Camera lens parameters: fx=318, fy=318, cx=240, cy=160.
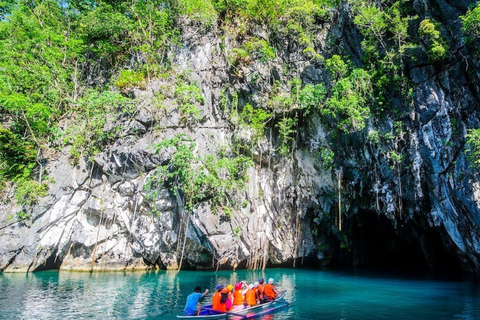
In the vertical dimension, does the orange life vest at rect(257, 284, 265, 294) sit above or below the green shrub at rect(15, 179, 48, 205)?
below

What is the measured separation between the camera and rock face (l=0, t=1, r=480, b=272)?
14.3 meters

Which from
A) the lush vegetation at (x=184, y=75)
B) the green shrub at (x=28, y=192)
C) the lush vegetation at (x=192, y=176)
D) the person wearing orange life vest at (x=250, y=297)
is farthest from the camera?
the lush vegetation at (x=192, y=176)

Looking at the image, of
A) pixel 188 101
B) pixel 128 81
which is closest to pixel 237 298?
pixel 188 101

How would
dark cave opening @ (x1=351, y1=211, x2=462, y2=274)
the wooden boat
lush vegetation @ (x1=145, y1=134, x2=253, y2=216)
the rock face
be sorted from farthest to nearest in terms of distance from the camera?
dark cave opening @ (x1=351, y1=211, x2=462, y2=274) < lush vegetation @ (x1=145, y1=134, x2=253, y2=216) < the rock face < the wooden boat

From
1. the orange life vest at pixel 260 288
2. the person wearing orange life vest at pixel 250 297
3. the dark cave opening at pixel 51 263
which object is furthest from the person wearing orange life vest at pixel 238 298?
the dark cave opening at pixel 51 263

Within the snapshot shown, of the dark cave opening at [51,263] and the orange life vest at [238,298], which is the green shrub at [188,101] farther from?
the orange life vest at [238,298]

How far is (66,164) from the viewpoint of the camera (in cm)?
1830

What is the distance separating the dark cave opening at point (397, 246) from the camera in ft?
60.6

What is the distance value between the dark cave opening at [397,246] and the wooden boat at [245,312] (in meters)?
10.5

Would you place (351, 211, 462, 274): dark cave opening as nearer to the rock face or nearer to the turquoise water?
the rock face

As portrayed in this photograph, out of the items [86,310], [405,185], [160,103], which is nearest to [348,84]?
Result: [405,185]

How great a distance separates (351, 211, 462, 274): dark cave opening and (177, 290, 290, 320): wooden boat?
1049 cm

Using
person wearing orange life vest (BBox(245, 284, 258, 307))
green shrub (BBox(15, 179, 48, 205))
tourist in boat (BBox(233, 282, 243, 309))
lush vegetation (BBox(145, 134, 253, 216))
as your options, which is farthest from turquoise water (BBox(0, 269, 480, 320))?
lush vegetation (BBox(145, 134, 253, 216))

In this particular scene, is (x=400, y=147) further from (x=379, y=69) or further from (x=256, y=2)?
(x=256, y=2)
